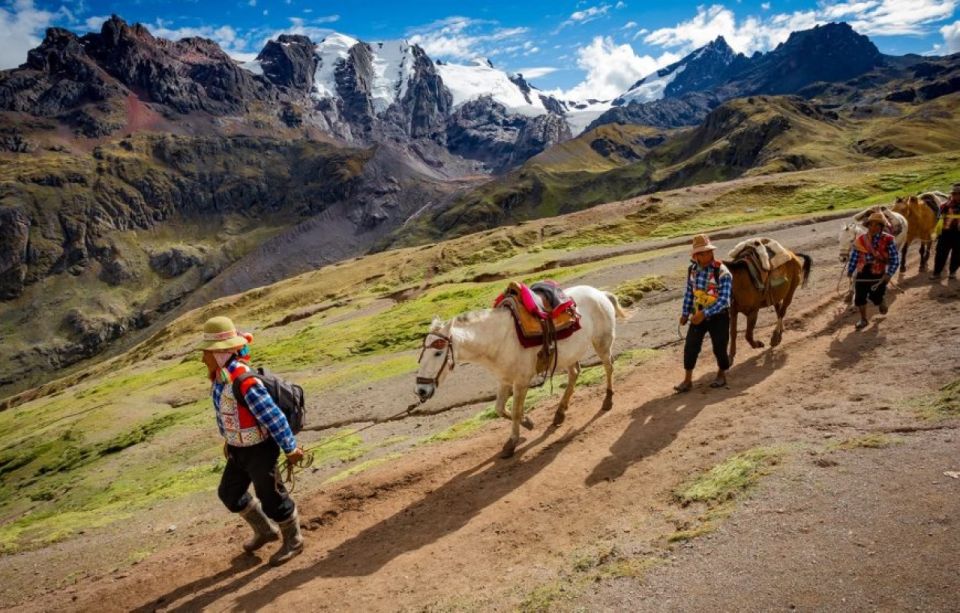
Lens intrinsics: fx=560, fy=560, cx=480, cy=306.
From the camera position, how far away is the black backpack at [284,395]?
25.4ft

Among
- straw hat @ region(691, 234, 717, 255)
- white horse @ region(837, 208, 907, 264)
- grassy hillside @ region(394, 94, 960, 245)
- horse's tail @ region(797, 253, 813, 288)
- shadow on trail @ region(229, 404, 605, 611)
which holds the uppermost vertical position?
grassy hillside @ region(394, 94, 960, 245)

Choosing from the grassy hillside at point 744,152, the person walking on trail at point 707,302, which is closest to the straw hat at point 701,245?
the person walking on trail at point 707,302

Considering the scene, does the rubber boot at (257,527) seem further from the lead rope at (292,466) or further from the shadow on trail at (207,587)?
the lead rope at (292,466)

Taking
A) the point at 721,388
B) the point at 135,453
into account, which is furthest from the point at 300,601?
the point at 135,453

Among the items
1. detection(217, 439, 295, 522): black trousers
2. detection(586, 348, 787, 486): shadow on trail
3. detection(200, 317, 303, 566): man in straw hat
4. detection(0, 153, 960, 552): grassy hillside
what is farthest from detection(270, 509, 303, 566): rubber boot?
detection(586, 348, 787, 486): shadow on trail

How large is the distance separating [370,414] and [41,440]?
1849 centimetres

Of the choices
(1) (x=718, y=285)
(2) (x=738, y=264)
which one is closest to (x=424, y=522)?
(1) (x=718, y=285)

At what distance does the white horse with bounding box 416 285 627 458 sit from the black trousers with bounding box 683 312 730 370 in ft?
5.55

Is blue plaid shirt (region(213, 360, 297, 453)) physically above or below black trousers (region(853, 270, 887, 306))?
above

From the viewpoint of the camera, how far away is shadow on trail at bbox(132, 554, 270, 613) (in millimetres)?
7905

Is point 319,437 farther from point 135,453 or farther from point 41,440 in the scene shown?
point 41,440

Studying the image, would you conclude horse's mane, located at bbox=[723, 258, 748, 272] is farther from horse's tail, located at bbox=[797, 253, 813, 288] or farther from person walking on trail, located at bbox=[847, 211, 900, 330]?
horse's tail, located at bbox=[797, 253, 813, 288]

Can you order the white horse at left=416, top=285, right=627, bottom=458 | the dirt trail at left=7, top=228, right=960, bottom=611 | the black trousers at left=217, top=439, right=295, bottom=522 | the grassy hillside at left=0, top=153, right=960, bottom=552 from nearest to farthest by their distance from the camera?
the dirt trail at left=7, top=228, right=960, bottom=611, the black trousers at left=217, top=439, right=295, bottom=522, the white horse at left=416, top=285, right=627, bottom=458, the grassy hillside at left=0, top=153, right=960, bottom=552

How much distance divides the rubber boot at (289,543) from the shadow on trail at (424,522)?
0.41 meters
